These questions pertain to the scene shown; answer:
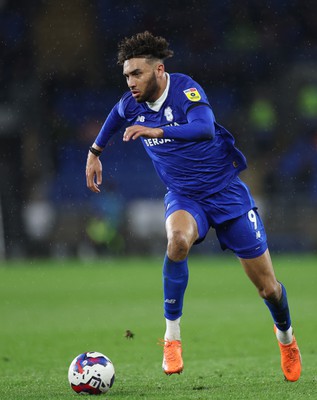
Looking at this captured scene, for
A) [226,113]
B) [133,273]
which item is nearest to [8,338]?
[133,273]

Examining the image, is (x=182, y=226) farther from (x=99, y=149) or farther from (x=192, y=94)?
(x=99, y=149)

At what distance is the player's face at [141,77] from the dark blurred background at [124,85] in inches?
649

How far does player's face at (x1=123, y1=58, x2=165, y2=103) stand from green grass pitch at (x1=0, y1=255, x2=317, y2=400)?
187 cm

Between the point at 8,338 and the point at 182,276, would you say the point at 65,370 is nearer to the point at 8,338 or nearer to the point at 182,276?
the point at 182,276

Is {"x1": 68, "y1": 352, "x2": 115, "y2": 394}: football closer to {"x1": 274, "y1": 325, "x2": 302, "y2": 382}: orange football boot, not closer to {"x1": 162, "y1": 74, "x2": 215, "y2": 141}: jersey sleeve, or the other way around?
{"x1": 274, "y1": 325, "x2": 302, "y2": 382}: orange football boot

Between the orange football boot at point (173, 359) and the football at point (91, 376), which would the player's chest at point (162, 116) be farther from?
the football at point (91, 376)

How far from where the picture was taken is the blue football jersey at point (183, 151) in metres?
6.25

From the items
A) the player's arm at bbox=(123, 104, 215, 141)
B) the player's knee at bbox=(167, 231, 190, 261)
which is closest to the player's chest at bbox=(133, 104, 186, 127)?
the player's arm at bbox=(123, 104, 215, 141)

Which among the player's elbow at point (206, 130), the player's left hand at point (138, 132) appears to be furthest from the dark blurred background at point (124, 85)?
the player's left hand at point (138, 132)

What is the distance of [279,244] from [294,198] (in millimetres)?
1130

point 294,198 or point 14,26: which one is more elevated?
point 14,26

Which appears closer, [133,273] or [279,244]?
[133,273]

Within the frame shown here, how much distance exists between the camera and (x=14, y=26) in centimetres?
2469


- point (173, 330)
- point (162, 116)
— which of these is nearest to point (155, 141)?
point (162, 116)
